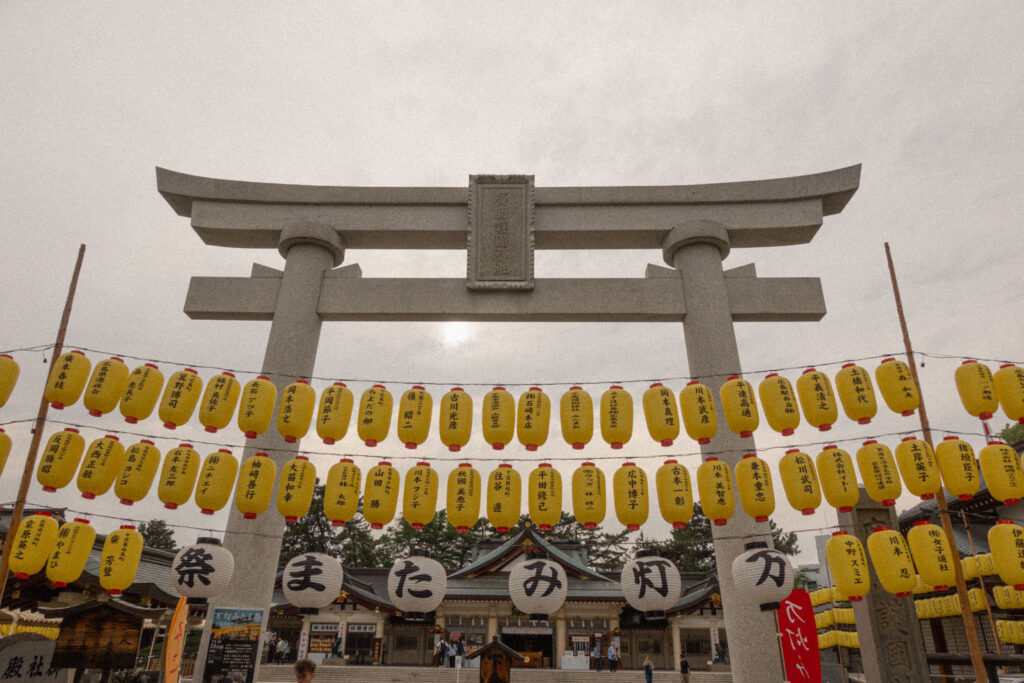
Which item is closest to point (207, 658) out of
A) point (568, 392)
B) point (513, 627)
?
point (568, 392)

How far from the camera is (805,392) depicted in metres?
8.23

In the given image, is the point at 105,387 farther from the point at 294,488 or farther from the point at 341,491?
the point at 341,491

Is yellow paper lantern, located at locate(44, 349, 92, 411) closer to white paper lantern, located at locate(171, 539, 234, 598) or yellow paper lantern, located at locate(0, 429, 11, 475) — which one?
yellow paper lantern, located at locate(0, 429, 11, 475)

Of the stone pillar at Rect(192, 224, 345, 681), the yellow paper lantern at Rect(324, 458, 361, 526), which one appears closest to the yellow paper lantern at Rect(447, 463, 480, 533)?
the yellow paper lantern at Rect(324, 458, 361, 526)

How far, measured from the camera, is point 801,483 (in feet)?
25.9

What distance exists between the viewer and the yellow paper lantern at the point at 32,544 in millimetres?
7898

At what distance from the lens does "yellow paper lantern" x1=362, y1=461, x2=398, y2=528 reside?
8391 mm

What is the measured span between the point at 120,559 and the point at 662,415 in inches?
324

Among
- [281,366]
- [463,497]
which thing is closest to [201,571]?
[281,366]

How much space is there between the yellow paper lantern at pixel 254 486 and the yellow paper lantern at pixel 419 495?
1966mm

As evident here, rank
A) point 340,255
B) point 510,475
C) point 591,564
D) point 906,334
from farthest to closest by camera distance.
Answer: point 591,564 < point 340,255 < point 906,334 < point 510,475

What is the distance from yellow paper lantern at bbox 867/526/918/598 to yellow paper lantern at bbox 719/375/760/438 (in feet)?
7.26

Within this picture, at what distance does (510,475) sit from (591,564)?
4145cm

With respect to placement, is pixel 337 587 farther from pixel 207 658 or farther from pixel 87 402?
pixel 87 402
